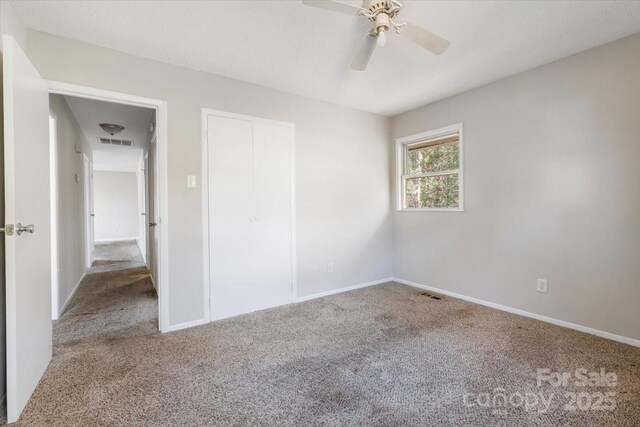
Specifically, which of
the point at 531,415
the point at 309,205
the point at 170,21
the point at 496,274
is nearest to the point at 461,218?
the point at 496,274

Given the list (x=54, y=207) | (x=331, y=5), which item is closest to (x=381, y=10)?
(x=331, y=5)

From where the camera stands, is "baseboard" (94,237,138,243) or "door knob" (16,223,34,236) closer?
"door knob" (16,223,34,236)

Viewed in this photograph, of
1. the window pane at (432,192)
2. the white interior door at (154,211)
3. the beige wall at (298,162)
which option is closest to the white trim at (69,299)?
the white interior door at (154,211)

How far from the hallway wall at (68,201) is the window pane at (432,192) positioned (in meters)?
4.19

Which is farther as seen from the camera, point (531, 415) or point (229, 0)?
point (229, 0)

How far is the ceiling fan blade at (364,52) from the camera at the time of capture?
2041 mm

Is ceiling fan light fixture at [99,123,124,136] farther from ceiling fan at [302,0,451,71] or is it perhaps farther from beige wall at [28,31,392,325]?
ceiling fan at [302,0,451,71]

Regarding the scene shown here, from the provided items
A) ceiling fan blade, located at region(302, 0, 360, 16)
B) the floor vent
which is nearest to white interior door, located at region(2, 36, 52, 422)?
ceiling fan blade, located at region(302, 0, 360, 16)

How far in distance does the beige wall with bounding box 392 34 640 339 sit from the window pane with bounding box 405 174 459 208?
0.21m

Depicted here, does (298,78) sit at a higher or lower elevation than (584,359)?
higher

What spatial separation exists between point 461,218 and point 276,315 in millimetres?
2351

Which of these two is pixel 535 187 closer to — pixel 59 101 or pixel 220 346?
pixel 220 346

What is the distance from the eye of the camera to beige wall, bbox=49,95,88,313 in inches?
126

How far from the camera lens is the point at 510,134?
119 inches
